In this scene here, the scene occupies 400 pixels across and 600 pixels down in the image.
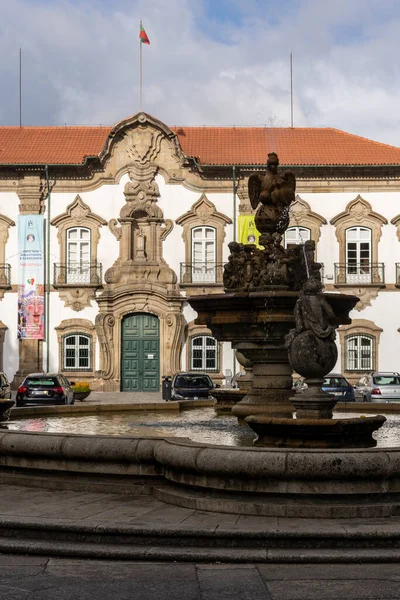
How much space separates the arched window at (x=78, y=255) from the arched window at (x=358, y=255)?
35.3 feet

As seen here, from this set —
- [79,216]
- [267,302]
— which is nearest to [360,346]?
[79,216]

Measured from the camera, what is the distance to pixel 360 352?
42.2 metres

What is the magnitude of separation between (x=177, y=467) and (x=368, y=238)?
33399 mm

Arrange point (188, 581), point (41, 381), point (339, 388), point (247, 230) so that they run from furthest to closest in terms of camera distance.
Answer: point (247, 230) < point (339, 388) < point (41, 381) < point (188, 581)

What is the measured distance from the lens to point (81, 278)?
43000mm

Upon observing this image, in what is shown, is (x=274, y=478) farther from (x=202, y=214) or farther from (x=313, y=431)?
(x=202, y=214)

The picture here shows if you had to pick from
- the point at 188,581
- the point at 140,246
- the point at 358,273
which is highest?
the point at 140,246

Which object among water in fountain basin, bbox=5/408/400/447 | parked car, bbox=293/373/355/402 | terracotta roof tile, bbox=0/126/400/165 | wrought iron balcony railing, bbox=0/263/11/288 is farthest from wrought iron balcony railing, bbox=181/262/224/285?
water in fountain basin, bbox=5/408/400/447

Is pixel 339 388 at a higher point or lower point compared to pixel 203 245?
lower

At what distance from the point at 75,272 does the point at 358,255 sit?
38.4 ft

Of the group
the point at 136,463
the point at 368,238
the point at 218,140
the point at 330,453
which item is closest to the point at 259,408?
the point at 136,463

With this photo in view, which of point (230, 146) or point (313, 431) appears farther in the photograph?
point (230, 146)

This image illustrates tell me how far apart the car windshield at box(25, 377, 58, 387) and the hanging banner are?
14.6 metres

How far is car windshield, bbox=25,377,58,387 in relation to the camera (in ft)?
90.3
